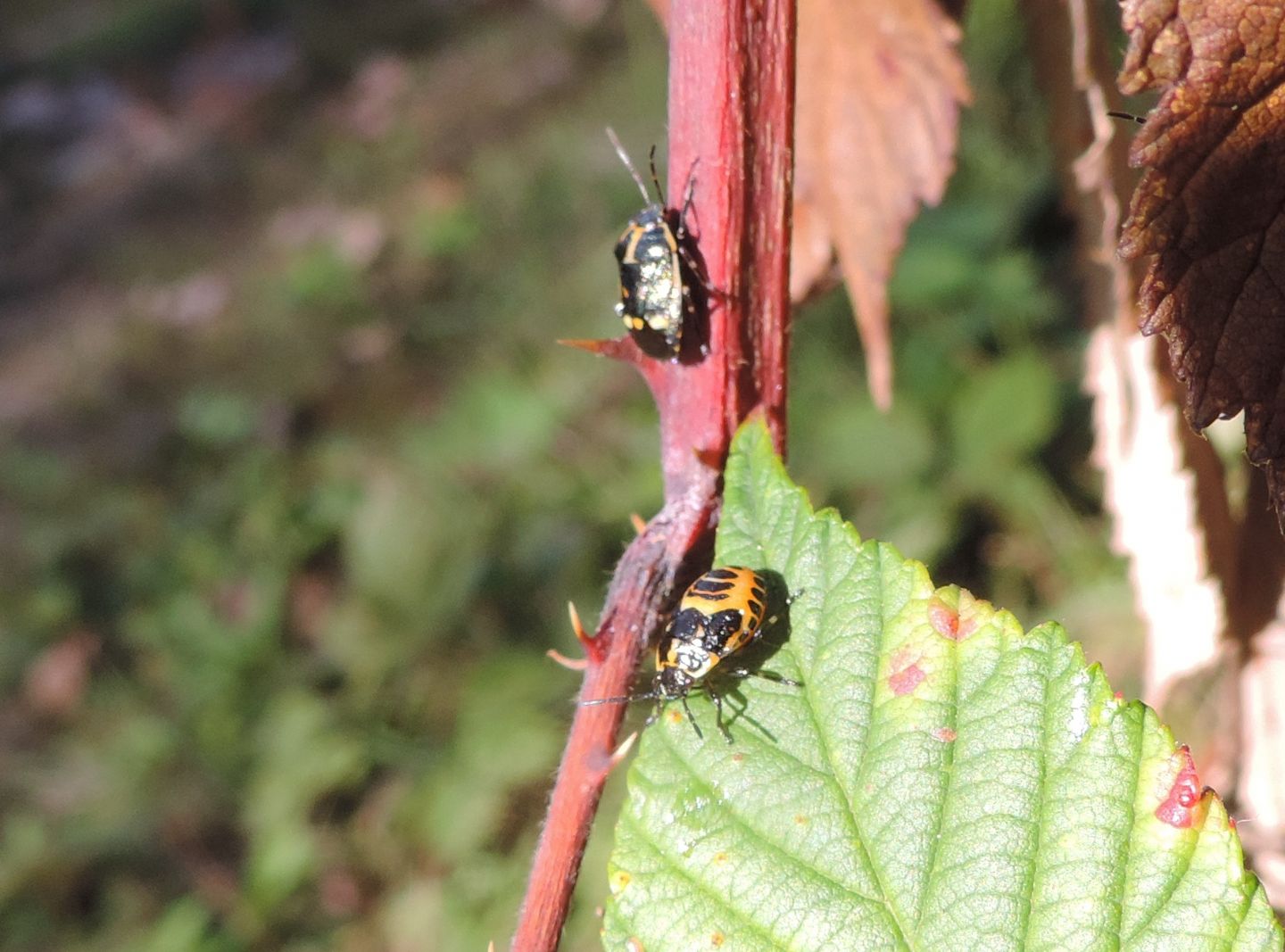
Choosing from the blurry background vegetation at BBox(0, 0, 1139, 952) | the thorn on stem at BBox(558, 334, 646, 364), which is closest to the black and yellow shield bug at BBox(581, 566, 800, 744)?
the thorn on stem at BBox(558, 334, 646, 364)

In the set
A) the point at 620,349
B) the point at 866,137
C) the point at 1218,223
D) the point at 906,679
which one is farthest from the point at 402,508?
the point at 1218,223

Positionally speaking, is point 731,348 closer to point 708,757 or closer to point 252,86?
point 708,757

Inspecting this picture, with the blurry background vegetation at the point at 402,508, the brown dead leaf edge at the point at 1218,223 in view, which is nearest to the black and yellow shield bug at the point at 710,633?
the brown dead leaf edge at the point at 1218,223

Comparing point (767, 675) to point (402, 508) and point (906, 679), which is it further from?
point (402, 508)

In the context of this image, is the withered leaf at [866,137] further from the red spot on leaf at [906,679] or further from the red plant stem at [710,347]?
the red spot on leaf at [906,679]

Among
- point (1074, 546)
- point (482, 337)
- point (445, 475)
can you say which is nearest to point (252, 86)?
point (482, 337)

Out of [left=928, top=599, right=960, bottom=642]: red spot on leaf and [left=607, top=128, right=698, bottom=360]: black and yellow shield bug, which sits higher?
[left=607, top=128, right=698, bottom=360]: black and yellow shield bug

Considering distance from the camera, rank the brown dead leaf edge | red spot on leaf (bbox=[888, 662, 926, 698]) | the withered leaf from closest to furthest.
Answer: the brown dead leaf edge → red spot on leaf (bbox=[888, 662, 926, 698]) → the withered leaf

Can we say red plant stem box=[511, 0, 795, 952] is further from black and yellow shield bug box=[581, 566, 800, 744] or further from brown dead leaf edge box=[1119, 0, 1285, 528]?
brown dead leaf edge box=[1119, 0, 1285, 528]
